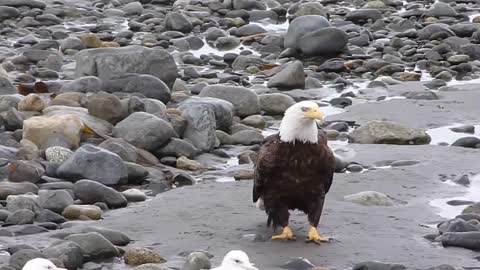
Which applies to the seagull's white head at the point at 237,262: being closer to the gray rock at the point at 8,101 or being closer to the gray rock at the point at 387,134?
the gray rock at the point at 387,134

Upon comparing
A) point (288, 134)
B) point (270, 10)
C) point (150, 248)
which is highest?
point (288, 134)

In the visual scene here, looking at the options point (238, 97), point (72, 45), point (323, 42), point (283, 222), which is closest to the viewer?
point (283, 222)

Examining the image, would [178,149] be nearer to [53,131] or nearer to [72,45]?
[53,131]

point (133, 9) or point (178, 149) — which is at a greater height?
point (178, 149)

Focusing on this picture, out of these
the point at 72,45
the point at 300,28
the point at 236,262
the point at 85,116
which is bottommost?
the point at 72,45

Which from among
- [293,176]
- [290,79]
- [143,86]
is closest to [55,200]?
[293,176]

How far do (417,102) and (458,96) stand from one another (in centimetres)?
70

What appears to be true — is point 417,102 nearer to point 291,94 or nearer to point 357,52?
point 291,94

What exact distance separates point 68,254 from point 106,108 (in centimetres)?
522

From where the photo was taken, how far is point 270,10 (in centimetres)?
2381

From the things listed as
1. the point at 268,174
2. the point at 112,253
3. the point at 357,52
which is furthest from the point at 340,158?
the point at 357,52

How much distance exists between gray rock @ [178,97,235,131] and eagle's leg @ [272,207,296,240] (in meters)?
4.38

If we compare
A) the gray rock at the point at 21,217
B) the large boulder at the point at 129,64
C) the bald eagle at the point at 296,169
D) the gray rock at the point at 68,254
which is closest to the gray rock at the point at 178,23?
the large boulder at the point at 129,64

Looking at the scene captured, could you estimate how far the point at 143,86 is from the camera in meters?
15.0
